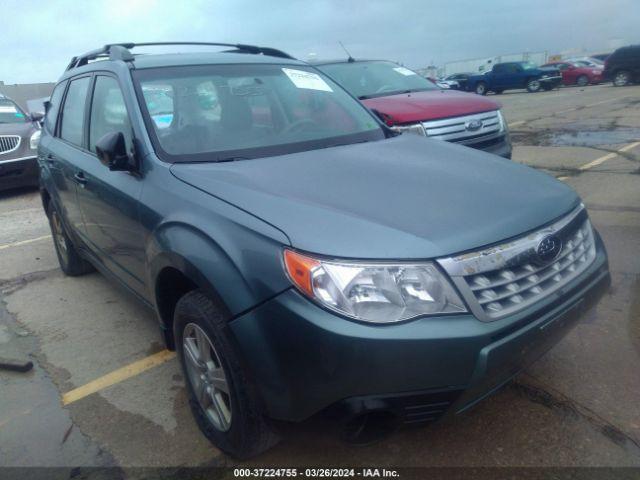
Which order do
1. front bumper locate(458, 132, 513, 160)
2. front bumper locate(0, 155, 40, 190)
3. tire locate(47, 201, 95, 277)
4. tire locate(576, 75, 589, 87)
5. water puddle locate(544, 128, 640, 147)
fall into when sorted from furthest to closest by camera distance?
tire locate(576, 75, 589, 87) → water puddle locate(544, 128, 640, 147) → front bumper locate(0, 155, 40, 190) → front bumper locate(458, 132, 513, 160) → tire locate(47, 201, 95, 277)

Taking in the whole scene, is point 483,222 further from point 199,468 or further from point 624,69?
point 624,69

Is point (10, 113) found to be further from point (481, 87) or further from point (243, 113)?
point (481, 87)

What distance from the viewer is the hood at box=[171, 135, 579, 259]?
6.37 ft

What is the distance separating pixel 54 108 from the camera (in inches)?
183

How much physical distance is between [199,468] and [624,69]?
2876 cm

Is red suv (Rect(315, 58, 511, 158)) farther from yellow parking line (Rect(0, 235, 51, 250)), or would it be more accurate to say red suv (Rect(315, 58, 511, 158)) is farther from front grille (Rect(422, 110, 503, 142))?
yellow parking line (Rect(0, 235, 51, 250))

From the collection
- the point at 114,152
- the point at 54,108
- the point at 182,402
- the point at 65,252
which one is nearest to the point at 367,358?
the point at 182,402

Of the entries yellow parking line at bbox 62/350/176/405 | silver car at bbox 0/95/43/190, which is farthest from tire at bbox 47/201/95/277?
silver car at bbox 0/95/43/190

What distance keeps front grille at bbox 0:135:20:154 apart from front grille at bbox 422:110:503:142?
6.61 metres

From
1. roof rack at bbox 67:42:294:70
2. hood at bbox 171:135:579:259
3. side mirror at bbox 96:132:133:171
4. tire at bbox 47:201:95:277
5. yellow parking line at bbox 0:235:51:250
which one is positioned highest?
roof rack at bbox 67:42:294:70

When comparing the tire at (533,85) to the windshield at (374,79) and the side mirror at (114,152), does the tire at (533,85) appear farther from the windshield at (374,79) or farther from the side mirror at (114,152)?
the side mirror at (114,152)

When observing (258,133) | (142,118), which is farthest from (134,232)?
(258,133)

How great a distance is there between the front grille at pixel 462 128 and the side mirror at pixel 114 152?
3.64m

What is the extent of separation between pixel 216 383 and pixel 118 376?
1.20m
